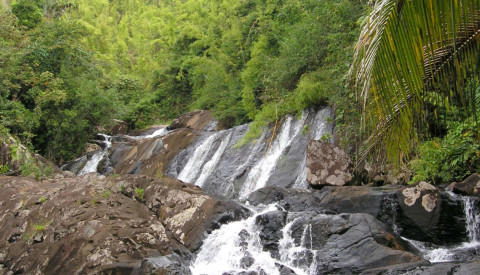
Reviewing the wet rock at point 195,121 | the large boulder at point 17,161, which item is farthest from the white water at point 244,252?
the wet rock at point 195,121

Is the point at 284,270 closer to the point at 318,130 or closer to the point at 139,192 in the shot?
the point at 139,192

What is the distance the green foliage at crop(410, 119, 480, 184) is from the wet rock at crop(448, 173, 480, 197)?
2.42ft

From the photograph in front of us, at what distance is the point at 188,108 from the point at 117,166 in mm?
11555

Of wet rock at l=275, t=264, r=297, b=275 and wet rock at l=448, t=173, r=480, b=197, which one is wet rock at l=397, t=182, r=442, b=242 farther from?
wet rock at l=275, t=264, r=297, b=275

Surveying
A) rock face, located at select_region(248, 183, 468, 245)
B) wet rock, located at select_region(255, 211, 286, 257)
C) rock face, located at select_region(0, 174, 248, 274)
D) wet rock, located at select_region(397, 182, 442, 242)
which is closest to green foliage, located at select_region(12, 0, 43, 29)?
rock face, located at select_region(0, 174, 248, 274)

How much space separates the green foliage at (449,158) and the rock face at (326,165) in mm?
2158

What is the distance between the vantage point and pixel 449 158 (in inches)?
417

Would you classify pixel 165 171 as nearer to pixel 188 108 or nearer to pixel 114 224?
pixel 114 224

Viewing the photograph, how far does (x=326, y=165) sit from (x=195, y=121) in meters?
14.0

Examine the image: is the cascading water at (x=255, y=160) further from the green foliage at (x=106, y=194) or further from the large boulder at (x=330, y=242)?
the green foliage at (x=106, y=194)

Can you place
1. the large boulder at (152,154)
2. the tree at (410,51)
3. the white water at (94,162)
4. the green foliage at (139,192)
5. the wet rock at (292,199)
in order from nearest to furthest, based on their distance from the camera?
the tree at (410,51)
the wet rock at (292,199)
the green foliage at (139,192)
the large boulder at (152,154)
the white water at (94,162)

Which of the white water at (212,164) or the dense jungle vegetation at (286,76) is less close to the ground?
the dense jungle vegetation at (286,76)

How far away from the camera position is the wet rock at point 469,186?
9.31 m

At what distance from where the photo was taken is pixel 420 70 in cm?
→ 257
